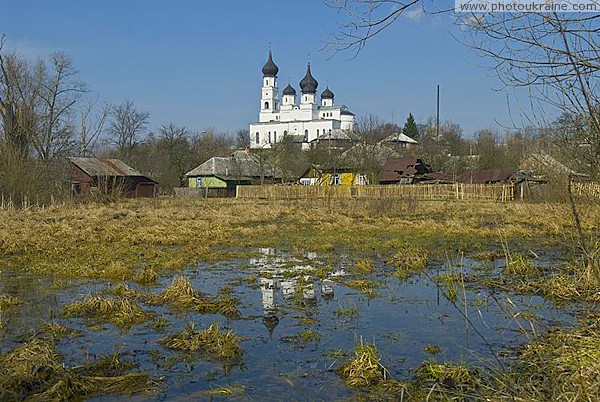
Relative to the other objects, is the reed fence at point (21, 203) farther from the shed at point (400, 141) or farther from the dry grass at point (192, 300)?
the shed at point (400, 141)

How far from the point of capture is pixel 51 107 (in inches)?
1914

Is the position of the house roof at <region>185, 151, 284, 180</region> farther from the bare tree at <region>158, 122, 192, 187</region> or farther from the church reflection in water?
the church reflection in water

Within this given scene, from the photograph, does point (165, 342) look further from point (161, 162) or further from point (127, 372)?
point (161, 162)

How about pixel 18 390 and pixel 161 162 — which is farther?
pixel 161 162

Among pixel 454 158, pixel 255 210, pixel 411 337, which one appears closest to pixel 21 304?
pixel 411 337

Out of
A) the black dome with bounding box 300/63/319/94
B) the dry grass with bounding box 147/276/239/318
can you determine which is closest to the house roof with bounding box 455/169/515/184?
the dry grass with bounding box 147/276/239/318

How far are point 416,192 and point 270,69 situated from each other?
9324 cm

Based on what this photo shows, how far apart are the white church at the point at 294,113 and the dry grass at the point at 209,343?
122 m

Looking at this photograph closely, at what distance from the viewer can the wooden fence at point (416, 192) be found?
154 feet

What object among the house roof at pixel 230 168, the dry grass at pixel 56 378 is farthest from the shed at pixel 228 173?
the dry grass at pixel 56 378

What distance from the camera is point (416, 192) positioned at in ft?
163

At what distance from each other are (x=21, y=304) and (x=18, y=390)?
14.2ft

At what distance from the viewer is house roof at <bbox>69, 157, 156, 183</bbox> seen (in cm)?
5391

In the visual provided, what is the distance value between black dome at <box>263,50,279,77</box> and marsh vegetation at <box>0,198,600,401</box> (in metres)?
122
